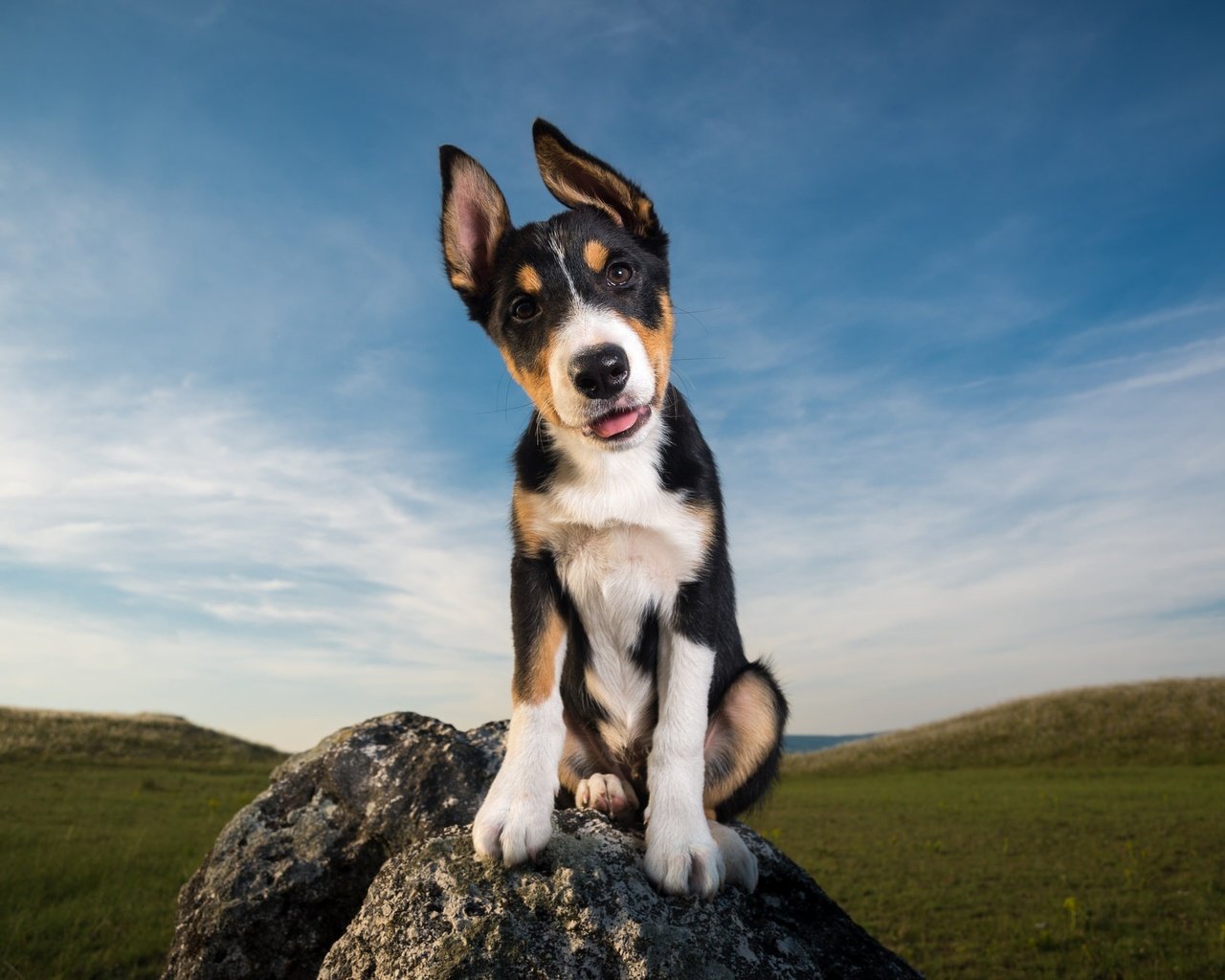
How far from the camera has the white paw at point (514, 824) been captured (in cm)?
315

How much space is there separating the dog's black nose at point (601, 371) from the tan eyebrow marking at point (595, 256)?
0.55 meters

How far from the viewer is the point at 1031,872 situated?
10.5 metres

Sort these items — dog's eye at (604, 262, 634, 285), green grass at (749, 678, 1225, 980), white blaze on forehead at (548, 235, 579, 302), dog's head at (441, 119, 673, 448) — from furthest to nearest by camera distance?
green grass at (749, 678, 1225, 980) < dog's eye at (604, 262, 634, 285) < white blaze on forehead at (548, 235, 579, 302) < dog's head at (441, 119, 673, 448)

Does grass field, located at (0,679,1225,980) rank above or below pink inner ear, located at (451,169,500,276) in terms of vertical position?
below

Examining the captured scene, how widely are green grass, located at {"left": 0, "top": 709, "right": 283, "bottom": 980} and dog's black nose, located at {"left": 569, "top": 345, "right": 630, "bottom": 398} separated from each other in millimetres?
5586

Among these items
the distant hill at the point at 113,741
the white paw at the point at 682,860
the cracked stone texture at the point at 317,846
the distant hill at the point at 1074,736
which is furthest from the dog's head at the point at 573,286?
the distant hill at the point at 1074,736

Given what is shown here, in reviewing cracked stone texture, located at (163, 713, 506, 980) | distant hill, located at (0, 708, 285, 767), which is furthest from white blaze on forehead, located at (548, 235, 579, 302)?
distant hill, located at (0, 708, 285, 767)

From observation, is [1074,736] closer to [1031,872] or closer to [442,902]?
[1031,872]

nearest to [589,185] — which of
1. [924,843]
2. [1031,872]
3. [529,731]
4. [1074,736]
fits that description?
[529,731]

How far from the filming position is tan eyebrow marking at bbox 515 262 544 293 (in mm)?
3566

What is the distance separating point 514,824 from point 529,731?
32cm

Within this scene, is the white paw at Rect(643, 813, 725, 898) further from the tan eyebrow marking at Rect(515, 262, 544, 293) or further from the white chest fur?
the tan eyebrow marking at Rect(515, 262, 544, 293)

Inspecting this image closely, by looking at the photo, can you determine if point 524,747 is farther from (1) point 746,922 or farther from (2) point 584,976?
(1) point 746,922

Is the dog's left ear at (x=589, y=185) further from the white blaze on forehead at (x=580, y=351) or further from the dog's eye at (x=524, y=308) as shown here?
the white blaze on forehead at (x=580, y=351)
